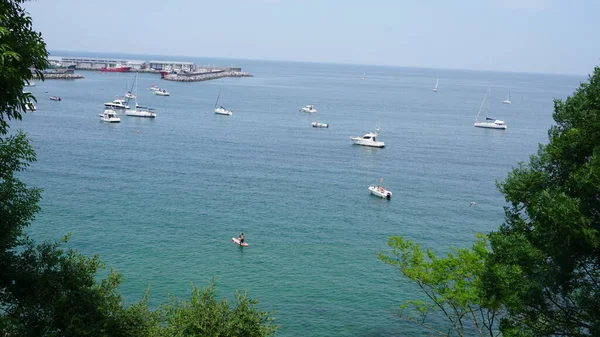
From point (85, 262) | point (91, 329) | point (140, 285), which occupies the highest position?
point (85, 262)

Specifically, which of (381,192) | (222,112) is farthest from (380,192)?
(222,112)

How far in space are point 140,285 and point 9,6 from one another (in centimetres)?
2862

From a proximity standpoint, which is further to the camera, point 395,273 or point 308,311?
point 395,273

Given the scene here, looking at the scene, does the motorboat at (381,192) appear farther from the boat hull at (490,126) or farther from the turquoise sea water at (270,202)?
the boat hull at (490,126)

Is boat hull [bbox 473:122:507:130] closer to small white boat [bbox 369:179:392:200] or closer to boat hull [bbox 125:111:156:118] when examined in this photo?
small white boat [bbox 369:179:392:200]

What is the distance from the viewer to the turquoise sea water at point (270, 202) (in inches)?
1587

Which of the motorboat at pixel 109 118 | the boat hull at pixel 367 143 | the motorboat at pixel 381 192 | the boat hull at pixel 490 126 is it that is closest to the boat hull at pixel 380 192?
the motorboat at pixel 381 192

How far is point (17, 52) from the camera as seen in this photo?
13.1 meters

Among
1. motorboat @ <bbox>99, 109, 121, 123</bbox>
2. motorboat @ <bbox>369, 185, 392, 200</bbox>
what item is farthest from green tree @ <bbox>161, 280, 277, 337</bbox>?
motorboat @ <bbox>99, 109, 121, 123</bbox>

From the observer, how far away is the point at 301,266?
145 feet

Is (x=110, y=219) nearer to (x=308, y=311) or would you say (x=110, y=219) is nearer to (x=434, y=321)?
(x=308, y=311)

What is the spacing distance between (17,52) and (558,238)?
56.0 ft

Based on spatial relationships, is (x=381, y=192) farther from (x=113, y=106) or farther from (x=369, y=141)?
(x=113, y=106)

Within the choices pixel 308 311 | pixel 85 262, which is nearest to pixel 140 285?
pixel 308 311
